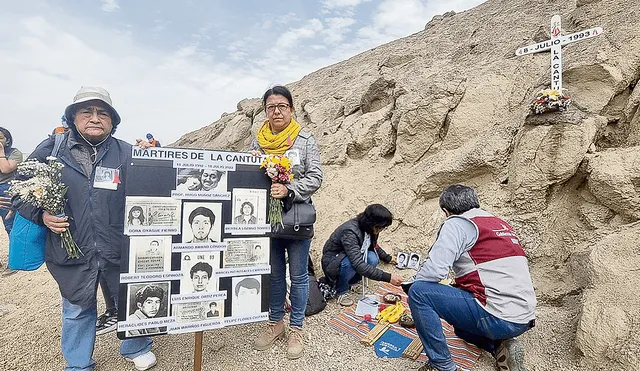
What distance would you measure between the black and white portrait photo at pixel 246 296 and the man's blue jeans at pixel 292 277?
0.36 meters

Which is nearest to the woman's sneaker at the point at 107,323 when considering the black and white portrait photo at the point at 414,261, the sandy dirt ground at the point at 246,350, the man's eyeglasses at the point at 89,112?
the sandy dirt ground at the point at 246,350

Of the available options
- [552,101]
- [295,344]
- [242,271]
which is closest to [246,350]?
[295,344]

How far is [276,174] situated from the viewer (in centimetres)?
298

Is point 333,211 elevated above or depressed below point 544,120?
below

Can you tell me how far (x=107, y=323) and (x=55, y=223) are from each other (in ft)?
5.77

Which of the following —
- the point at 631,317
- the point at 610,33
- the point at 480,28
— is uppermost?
the point at 480,28

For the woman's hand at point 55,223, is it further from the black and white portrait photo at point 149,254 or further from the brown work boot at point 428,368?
the brown work boot at point 428,368

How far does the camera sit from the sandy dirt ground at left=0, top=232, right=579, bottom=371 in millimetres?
3191

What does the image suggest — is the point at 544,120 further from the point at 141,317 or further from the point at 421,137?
the point at 141,317

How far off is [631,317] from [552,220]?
2.38 meters

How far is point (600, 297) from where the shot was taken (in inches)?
120

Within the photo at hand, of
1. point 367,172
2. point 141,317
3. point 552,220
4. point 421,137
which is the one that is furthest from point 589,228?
point 141,317

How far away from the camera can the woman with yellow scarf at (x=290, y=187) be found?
319 centimetres

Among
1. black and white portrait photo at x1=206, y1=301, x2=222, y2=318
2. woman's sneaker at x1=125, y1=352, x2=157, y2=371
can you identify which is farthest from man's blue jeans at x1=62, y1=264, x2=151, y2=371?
black and white portrait photo at x1=206, y1=301, x2=222, y2=318
